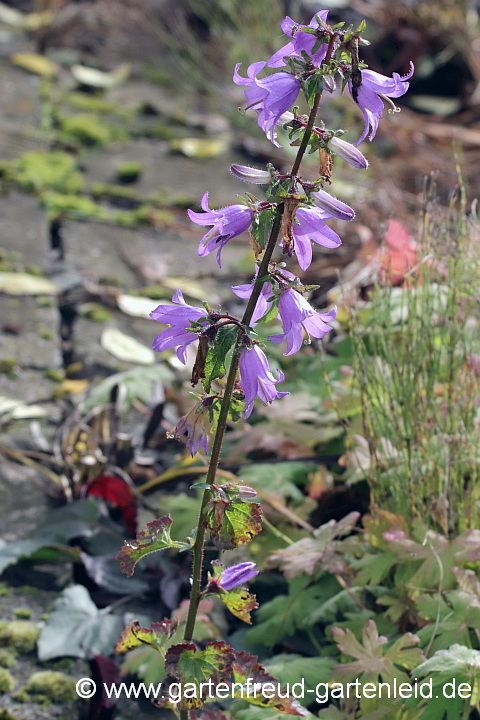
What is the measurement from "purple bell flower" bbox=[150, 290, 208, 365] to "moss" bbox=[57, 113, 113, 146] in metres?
3.15

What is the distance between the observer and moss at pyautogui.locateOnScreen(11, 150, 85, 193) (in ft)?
11.7

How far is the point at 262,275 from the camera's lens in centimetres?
109

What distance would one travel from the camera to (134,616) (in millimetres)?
1736

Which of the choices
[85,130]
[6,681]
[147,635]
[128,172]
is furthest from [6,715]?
[85,130]

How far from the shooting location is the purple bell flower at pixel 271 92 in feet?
3.50

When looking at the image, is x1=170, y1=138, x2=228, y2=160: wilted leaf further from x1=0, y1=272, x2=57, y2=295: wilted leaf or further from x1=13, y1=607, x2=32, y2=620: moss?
x1=13, y1=607, x2=32, y2=620: moss

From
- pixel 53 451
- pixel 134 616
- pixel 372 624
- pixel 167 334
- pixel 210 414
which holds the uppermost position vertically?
pixel 167 334

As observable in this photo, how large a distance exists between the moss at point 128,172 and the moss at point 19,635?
2495mm

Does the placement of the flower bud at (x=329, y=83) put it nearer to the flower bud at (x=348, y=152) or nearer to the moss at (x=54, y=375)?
the flower bud at (x=348, y=152)

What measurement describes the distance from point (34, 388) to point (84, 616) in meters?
0.87

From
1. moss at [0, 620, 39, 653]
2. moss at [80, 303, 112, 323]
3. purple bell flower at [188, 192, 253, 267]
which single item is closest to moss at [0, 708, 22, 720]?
moss at [0, 620, 39, 653]

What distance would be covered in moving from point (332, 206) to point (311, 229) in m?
0.04

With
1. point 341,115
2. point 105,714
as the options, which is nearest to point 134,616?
point 105,714

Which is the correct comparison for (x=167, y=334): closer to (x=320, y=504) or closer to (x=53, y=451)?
(x=320, y=504)
